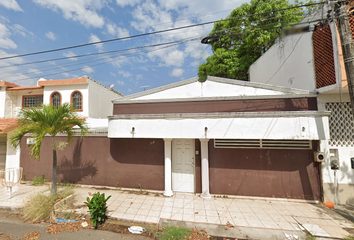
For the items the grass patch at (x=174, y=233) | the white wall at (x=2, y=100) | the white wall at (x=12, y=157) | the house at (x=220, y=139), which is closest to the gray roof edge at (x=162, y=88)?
the house at (x=220, y=139)

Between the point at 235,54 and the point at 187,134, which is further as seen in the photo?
the point at 235,54

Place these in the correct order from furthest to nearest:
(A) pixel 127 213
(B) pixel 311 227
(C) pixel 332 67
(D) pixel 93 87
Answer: (D) pixel 93 87, (C) pixel 332 67, (A) pixel 127 213, (B) pixel 311 227

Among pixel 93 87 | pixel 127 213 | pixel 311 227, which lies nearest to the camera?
pixel 311 227

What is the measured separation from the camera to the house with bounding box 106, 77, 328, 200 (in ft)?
17.1

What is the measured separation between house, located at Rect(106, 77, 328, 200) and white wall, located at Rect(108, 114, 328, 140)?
0.03 metres

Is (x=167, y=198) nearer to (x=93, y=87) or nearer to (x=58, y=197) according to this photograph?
(x=58, y=197)

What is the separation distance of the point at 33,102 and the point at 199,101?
1148 centimetres

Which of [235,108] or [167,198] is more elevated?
[235,108]

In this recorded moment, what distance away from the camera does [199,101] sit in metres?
5.96

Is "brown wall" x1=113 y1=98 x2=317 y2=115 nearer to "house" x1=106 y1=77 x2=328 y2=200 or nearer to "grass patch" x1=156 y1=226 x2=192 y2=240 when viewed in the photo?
"house" x1=106 y1=77 x2=328 y2=200

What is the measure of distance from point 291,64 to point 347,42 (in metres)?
3.22

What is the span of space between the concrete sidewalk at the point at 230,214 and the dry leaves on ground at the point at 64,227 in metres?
0.55

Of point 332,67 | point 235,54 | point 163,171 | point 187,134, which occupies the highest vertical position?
point 235,54

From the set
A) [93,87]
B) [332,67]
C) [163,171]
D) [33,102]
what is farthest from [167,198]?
[33,102]
